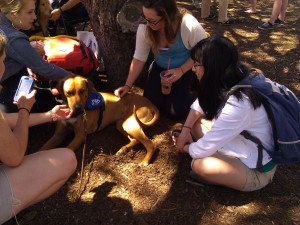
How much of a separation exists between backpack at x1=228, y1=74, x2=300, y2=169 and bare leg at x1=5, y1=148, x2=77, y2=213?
4.56 feet

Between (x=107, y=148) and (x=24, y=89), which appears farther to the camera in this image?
(x=107, y=148)

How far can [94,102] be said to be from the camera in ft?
12.3

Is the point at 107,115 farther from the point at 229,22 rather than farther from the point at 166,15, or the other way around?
the point at 229,22

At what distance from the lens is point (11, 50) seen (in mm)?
3346

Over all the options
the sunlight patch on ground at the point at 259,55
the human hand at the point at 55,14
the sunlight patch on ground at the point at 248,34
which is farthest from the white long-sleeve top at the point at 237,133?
the sunlight patch on ground at the point at 248,34

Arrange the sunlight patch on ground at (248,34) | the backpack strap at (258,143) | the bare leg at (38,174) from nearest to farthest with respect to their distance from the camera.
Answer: the bare leg at (38,174) → the backpack strap at (258,143) → the sunlight patch on ground at (248,34)

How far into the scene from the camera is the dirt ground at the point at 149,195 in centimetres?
294

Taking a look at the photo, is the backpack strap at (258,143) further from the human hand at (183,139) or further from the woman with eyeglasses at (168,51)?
the woman with eyeglasses at (168,51)

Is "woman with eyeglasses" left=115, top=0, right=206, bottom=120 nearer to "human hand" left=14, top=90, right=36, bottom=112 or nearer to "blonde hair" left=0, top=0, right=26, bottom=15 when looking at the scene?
"blonde hair" left=0, top=0, right=26, bottom=15

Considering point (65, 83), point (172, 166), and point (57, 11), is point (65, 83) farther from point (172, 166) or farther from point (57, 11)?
point (57, 11)

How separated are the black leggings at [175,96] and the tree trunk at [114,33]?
0.41 metres

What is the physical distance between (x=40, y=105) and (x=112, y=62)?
1.06m

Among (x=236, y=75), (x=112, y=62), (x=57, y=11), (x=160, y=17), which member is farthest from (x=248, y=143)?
(x=57, y=11)

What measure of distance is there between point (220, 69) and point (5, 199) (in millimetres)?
1769
